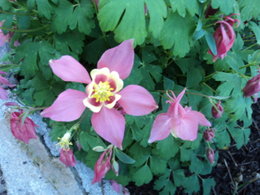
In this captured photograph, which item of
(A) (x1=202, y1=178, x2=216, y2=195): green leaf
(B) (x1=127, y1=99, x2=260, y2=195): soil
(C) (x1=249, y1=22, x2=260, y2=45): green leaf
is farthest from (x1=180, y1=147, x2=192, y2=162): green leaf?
(C) (x1=249, y1=22, x2=260, y2=45): green leaf

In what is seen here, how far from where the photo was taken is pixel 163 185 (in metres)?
2.06

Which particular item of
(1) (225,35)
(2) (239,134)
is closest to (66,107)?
(1) (225,35)

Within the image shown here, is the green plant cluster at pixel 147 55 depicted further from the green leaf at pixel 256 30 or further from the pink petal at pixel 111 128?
the pink petal at pixel 111 128

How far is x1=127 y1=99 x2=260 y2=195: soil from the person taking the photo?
2.27 m

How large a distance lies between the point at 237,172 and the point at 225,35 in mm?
1520

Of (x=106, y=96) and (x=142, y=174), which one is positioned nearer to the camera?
(x=106, y=96)

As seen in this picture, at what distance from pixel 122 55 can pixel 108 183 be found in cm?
122

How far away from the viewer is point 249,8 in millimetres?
1413

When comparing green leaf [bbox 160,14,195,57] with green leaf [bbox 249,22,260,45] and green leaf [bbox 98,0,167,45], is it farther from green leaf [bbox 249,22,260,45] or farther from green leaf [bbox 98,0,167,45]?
green leaf [bbox 249,22,260,45]

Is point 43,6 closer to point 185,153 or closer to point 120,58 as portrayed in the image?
point 120,58

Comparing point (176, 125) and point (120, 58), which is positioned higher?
point (120, 58)

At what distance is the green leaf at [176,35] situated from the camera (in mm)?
1302

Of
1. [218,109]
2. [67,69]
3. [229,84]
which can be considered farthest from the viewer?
[229,84]

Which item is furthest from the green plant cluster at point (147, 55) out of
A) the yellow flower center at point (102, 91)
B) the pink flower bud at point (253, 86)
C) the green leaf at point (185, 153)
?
the yellow flower center at point (102, 91)
